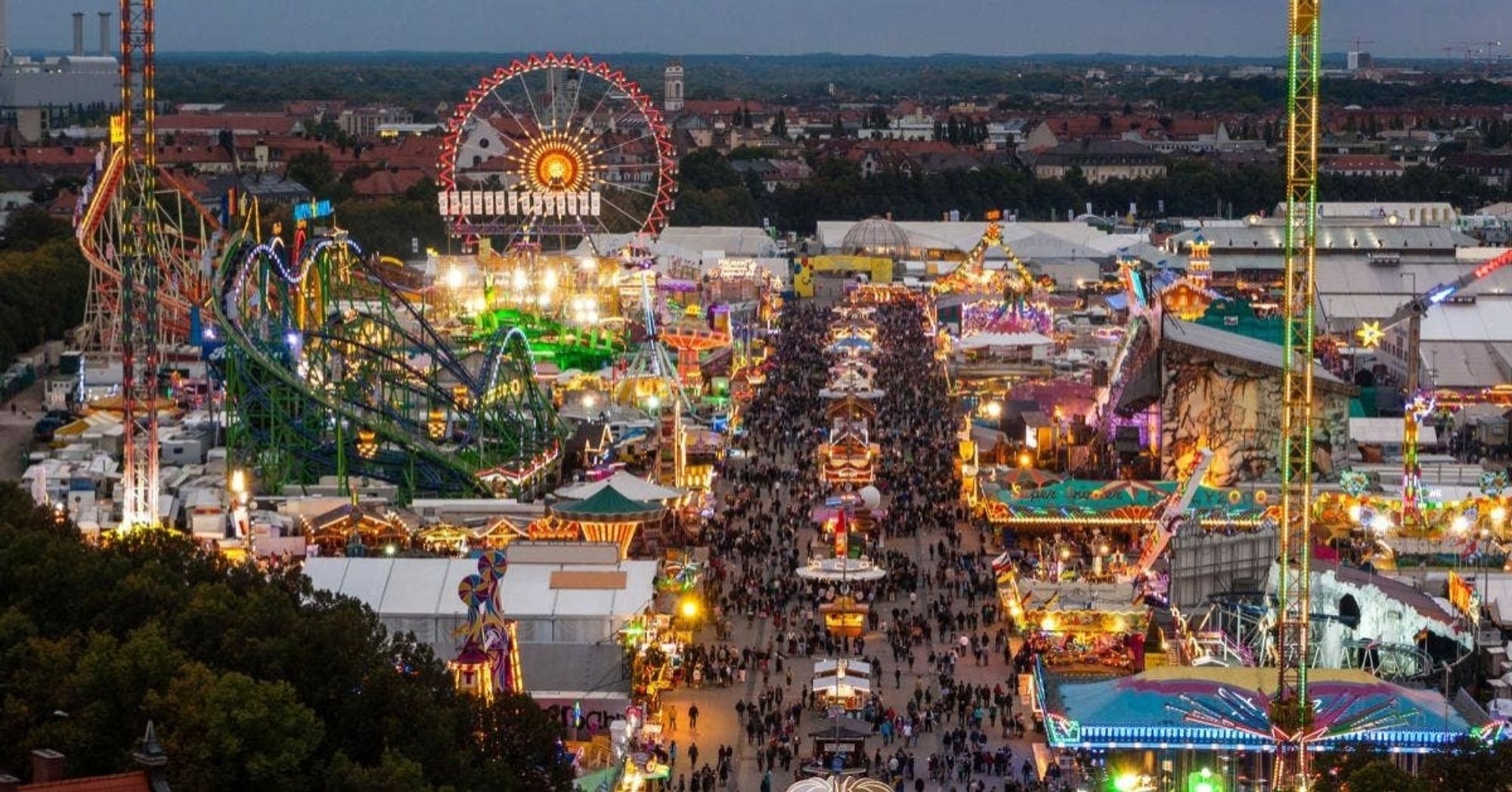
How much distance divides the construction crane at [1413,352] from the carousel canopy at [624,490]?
11938 millimetres

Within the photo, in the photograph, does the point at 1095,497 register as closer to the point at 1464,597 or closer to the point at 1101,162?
the point at 1464,597

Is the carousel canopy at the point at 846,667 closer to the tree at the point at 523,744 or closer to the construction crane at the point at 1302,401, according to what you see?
the construction crane at the point at 1302,401

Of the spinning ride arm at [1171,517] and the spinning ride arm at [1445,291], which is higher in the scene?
the spinning ride arm at [1445,291]

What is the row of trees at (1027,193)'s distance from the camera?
138 meters

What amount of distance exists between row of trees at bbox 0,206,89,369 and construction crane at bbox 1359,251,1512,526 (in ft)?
→ 112

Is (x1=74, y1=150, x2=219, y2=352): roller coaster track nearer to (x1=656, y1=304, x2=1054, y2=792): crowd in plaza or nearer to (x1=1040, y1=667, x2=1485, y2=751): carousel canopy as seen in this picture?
(x1=656, y1=304, x2=1054, y2=792): crowd in plaza

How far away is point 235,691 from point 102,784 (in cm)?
441

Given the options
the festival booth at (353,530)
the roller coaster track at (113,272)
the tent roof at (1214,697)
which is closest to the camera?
the tent roof at (1214,697)

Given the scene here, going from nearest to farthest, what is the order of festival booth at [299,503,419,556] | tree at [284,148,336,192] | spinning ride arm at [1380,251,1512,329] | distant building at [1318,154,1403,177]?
festival booth at [299,503,419,556], spinning ride arm at [1380,251,1512,329], tree at [284,148,336,192], distant building at [1318,154,1403,177]

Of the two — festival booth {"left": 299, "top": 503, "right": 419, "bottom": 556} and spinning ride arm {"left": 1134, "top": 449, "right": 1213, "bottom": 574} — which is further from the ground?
spinning ride arm {"left": 1134, "top": 449, "right": 1213, "bottom": 574}

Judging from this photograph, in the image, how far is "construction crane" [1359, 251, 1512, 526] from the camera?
159 feet

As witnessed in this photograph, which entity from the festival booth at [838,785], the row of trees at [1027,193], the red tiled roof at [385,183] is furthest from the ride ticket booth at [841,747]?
the row of trees at [1027,193]

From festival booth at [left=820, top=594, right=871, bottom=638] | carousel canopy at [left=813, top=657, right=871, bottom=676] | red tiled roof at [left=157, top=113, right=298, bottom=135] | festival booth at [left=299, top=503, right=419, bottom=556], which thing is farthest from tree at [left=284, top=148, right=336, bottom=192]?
carousel canopy at [left=813, top=657, right=871, bottom=676]

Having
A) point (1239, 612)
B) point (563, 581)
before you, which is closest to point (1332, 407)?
point (1239, 612)
